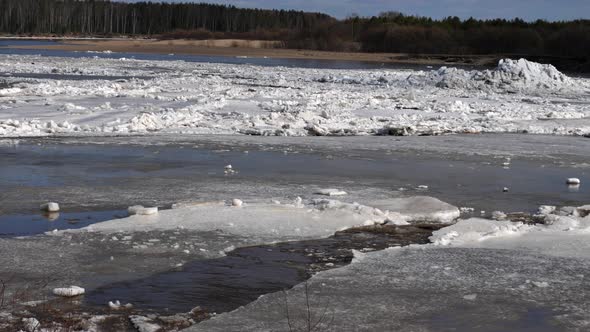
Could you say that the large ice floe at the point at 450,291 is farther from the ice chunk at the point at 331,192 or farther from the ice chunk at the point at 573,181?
the ice chunk at the point at 573,181

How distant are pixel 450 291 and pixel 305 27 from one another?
114 meters

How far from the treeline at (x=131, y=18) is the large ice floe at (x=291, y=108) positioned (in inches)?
4169

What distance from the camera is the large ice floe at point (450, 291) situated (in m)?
5.82

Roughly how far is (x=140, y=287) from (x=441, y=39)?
269ft

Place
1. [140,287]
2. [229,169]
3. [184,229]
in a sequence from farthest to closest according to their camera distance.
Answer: [229,169] → [184,229] → [140,287]

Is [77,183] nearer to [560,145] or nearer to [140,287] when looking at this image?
[140,287]

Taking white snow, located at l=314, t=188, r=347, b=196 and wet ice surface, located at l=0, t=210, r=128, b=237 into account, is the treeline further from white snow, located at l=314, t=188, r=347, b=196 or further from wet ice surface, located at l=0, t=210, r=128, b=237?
wet ice surface, located at l=0, t=210, r=128, b=237

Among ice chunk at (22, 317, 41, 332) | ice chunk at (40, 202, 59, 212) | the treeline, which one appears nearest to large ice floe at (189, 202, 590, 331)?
ice chunk at (22, 317, 41, 332)

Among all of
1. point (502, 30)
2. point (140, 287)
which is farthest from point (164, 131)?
point (502, 30)

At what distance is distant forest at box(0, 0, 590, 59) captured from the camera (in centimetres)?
8219

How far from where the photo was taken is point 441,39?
86062 millimetres

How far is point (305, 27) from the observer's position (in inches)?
4660

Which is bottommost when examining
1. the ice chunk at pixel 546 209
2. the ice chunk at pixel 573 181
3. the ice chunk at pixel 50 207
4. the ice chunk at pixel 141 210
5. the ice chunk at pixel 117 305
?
the ice chunk at pixel 50 207

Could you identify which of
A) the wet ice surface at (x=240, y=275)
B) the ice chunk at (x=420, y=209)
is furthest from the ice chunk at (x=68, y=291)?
the ice chunk at (x=420, y=209)
